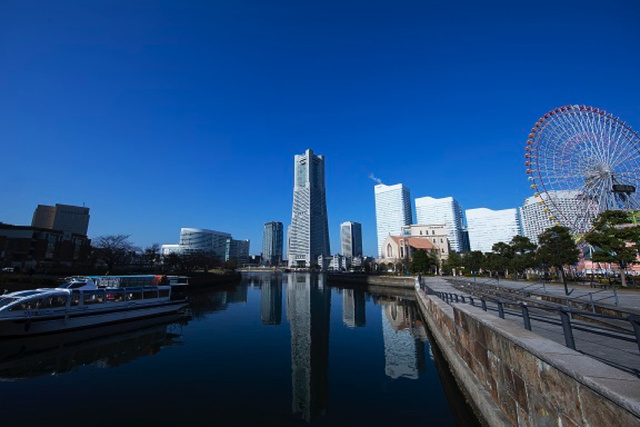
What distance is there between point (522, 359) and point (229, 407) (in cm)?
1103

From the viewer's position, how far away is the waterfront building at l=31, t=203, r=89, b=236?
165375 mm

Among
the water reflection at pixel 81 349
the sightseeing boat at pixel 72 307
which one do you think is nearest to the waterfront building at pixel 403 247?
the sightseeing boat at pixel 72 307

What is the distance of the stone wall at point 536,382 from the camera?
409 centimetres

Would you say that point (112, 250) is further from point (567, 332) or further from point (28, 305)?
point (567, 332)

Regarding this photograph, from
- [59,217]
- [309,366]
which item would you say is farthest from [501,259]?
[59,217]

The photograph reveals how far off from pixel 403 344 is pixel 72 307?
28.3 meters

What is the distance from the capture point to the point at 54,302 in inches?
940

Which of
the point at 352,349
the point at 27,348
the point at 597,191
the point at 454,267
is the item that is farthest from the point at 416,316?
the point at 454,267

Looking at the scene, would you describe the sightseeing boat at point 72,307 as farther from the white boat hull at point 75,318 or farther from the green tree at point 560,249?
the green tree at point 560,249

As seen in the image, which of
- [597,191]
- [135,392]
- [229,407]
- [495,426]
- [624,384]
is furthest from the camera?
[597,191]

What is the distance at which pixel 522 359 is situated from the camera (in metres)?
6.77

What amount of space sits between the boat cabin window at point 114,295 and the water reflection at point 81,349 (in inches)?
116

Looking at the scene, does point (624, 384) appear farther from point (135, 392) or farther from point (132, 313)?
point (132, 313)

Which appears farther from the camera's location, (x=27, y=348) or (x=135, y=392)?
(x=27, y=348)
